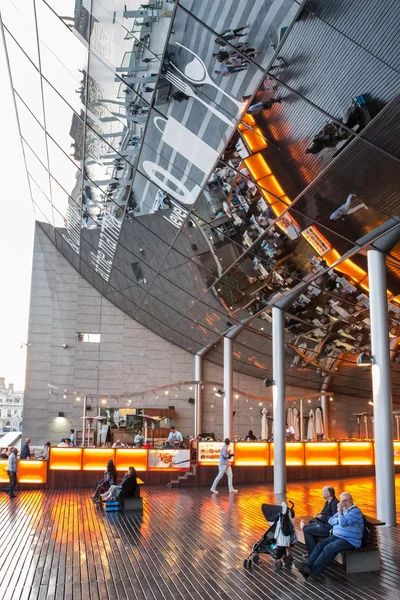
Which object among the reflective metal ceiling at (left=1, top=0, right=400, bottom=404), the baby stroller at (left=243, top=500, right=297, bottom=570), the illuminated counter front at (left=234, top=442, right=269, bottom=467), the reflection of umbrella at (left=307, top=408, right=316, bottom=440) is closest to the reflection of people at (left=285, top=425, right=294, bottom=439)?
the reflection of umbrella at (left=307, top=408, right=316, bottom=440)

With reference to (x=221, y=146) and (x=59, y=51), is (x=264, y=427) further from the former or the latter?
(x=59, y=51)

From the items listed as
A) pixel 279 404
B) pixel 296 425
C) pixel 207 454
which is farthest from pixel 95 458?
pixel 296 425

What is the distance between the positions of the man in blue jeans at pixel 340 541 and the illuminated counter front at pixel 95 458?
11093mm

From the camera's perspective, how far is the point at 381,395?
12.0 m

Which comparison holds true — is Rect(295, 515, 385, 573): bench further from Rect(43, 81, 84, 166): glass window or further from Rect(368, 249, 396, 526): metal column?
Rect(43, 81, 84, 166): glass window

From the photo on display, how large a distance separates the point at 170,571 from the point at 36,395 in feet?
67.8

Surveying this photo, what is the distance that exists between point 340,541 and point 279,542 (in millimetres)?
856

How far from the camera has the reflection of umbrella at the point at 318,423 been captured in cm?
2768

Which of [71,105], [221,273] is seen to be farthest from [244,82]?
[221,273]


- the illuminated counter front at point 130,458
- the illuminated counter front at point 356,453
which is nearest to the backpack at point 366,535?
the illuminated counter front at point 130,458

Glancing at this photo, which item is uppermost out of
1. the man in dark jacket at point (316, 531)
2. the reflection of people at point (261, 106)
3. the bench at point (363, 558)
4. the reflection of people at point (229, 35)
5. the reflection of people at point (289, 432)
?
the reflection of people at point (229, 35)

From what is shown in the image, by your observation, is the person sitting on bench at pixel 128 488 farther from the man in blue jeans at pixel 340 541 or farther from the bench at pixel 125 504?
the man in blue jeans at pixel 340 541

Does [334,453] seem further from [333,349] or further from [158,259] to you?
[158,259]

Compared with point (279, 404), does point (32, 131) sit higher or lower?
higher
